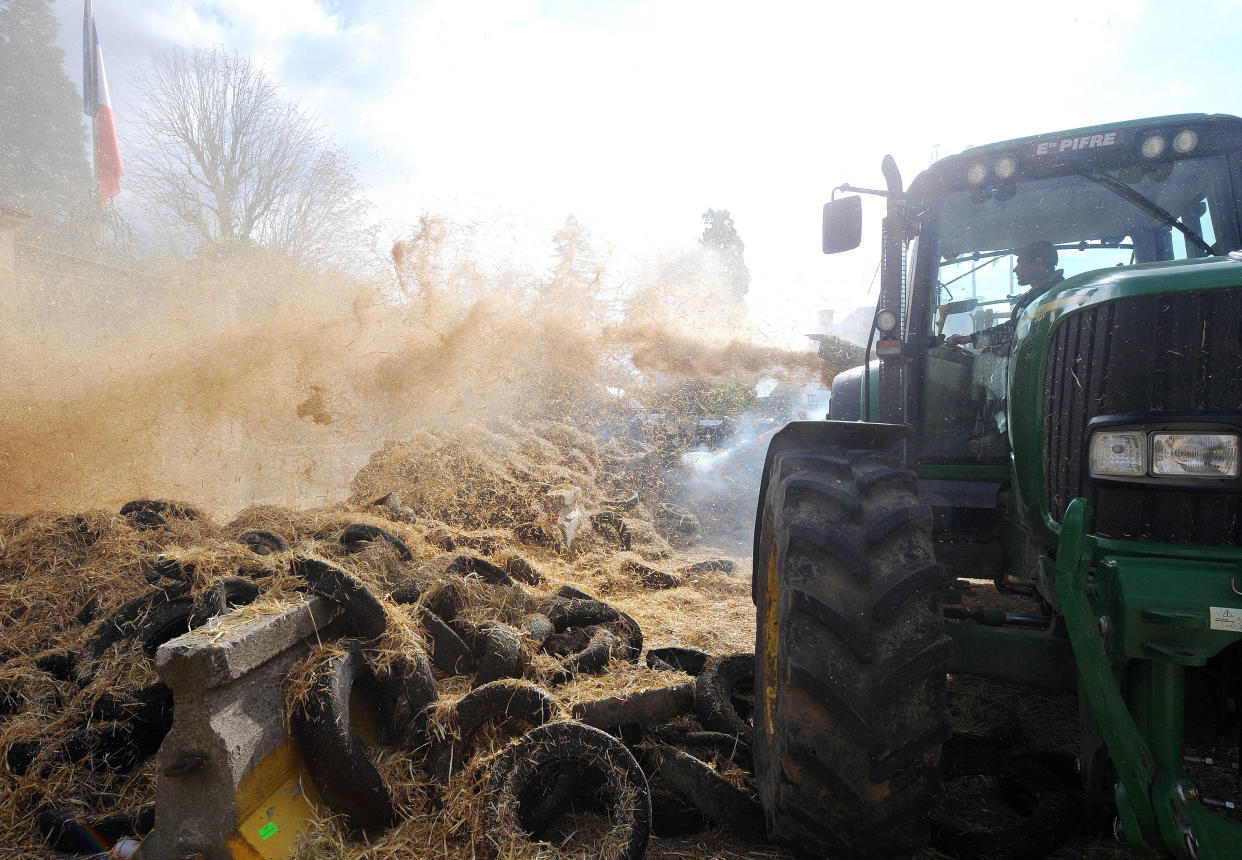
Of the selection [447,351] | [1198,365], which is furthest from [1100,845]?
[447,351]

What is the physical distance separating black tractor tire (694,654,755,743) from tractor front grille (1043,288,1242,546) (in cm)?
178

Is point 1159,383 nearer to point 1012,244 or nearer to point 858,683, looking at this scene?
point 858,683

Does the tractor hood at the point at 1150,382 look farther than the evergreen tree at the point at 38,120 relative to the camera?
No

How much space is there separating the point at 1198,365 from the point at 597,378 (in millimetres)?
8377

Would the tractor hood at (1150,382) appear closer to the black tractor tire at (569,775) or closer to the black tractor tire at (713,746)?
the black tractor tire at (713,746)

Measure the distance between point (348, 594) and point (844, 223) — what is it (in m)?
3.31

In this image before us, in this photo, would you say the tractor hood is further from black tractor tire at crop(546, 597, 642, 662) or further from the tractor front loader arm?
black tractor tire at crop(546, 597, 642, 662)

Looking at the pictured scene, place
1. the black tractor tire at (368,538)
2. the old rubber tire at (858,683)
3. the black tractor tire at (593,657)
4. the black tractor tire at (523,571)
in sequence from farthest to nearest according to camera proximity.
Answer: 1. the black tractor tire at (523,571)
2. the black tractor tire at (368,538)
3. the black tractor tire at (593,657)
4. the old rubber tire at (858,683)

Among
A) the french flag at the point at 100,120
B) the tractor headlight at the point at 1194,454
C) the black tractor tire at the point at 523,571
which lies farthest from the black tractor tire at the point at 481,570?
the french flag at the point at 100,120

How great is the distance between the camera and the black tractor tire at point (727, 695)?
3402 mm

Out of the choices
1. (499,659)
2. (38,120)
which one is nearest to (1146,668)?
(499,659)

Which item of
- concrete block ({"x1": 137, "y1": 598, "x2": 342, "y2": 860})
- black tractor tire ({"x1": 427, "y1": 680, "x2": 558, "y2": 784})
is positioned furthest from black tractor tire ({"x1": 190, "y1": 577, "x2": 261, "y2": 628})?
black tractor tire ({"x1": 427, "y1": 680, "x2": 558, "y2": 784})

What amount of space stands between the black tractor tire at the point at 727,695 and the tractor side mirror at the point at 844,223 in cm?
236

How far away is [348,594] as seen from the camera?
3.38 m
